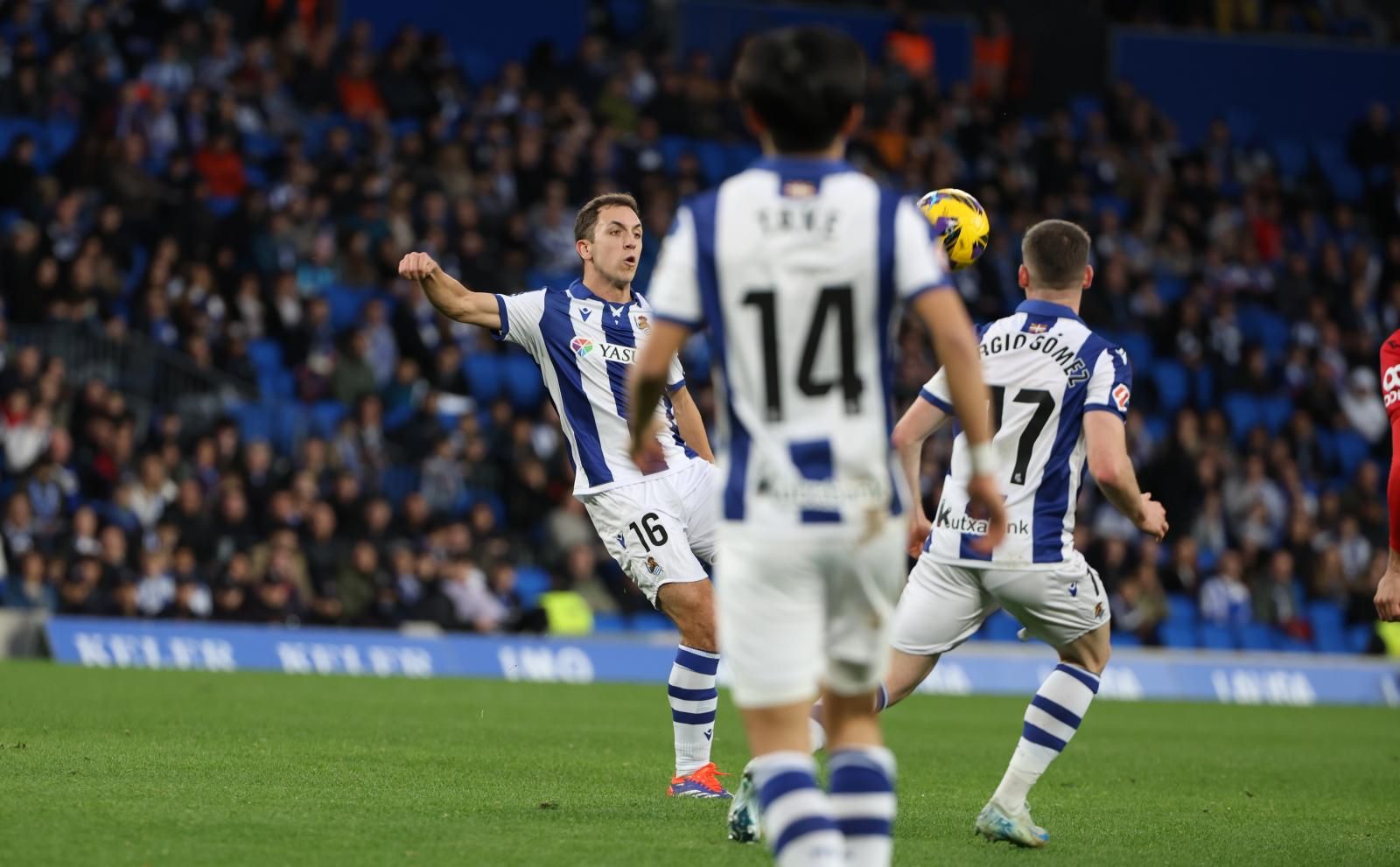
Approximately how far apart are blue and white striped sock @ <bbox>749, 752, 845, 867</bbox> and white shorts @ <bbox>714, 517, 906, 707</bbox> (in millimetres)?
175

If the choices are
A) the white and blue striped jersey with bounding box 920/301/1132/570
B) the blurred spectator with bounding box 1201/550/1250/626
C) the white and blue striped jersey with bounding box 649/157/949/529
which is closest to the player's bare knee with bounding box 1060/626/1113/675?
the white and blue striped jersey with bounding box 920/301/1132/570

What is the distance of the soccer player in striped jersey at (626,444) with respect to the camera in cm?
887

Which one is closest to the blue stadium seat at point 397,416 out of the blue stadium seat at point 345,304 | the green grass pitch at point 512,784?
the blue stadium seat at point 345,304

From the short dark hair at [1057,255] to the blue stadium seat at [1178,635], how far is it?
16.9 m

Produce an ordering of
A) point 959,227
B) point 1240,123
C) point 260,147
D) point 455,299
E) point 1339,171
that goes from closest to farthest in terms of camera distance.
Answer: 1. point 959,227
2. point 455,299
3. point 260,147
4. point 1339,171
5. point 1240,123

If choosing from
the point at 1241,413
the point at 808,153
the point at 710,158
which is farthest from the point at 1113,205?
the point at 808,153

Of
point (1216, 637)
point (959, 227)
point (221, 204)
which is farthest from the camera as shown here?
point (1216, 637)

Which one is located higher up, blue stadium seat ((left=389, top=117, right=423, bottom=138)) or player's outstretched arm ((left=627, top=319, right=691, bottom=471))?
blue stadium seat ((left=389, top=117, right=423, bottom=138))

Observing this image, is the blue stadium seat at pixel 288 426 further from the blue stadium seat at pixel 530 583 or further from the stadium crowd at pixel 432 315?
the blue stadium seat at pixel 530 583

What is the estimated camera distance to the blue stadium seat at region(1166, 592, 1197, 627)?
79.3 ft

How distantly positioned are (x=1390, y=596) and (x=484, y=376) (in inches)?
640

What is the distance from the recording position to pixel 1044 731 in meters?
A: 7.61

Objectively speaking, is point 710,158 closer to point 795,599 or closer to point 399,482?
point 399,482

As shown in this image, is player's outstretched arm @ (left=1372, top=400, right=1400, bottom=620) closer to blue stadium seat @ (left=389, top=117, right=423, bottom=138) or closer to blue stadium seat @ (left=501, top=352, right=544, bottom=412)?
blue stadium seat @ (left=501, top=352, right=544, bottom=412)
